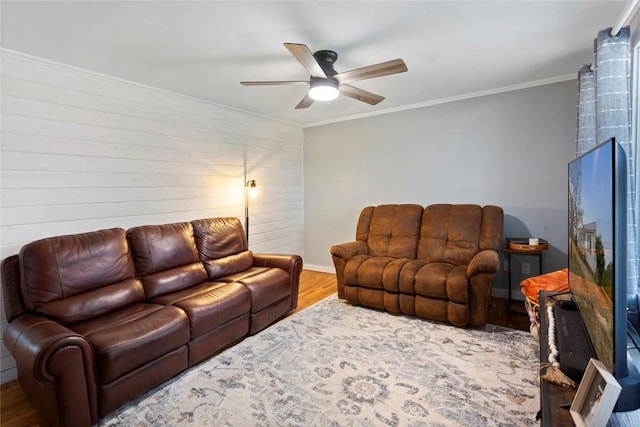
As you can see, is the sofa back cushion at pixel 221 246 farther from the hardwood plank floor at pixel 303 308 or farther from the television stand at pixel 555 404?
the television stand at pixel 555 404

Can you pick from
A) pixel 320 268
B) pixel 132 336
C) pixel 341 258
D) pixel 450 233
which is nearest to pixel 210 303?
pixel 132 336

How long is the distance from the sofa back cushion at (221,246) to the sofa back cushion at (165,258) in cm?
9

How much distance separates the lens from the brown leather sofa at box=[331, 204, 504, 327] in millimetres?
2920

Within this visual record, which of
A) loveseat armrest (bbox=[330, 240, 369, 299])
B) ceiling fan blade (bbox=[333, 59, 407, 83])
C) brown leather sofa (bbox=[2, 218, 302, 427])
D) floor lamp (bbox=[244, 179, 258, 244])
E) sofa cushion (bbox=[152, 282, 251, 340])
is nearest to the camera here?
brown leather sofa (bbox=[2, 218, 302, 427])

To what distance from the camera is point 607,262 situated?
913 millimetres

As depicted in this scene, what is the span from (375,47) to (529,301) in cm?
222

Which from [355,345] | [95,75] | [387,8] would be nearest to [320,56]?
[387,8]

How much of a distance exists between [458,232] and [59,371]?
3.49 meters

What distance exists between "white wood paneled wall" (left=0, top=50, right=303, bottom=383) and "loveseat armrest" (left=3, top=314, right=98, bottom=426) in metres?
0.88

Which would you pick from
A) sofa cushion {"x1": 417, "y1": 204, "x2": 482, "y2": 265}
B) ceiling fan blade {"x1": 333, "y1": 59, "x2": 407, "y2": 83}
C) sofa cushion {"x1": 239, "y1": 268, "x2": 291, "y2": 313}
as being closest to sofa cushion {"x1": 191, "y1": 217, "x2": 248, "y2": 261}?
sofa cushion {"x1": 239, "y1": 268, "x2": 291, "y2": 313}

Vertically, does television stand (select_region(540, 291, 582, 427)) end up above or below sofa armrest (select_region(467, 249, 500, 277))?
below

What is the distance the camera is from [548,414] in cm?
98

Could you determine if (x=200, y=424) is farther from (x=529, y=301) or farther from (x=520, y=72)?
(x=520, y=72)

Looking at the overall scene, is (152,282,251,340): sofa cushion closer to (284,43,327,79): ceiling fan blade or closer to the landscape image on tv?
(284,43,327,79): ceiling fan blade
